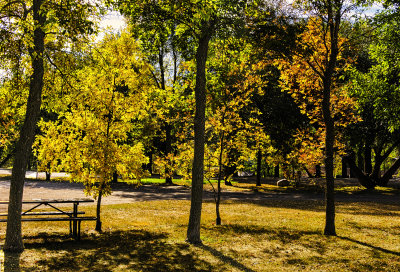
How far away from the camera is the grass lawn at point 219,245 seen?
A: 782 centimetres

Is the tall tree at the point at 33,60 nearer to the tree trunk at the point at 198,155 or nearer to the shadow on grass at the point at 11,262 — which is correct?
the shadow on grass at the point at 11,262

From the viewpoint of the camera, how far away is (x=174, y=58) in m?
37.5

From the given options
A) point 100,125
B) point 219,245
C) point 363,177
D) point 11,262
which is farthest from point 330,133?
point 363,177

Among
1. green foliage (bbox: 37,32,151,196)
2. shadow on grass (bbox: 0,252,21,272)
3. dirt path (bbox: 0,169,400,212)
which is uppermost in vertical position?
green foliage (bbox: 37,32,151,196)

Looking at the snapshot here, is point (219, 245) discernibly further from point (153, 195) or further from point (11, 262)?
point (153, 195)

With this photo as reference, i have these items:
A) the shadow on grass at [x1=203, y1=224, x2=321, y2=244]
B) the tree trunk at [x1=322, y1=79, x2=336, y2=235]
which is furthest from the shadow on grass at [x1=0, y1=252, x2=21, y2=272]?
the tree trunk at [x1=322, y1=79, x2=336, y2=235]

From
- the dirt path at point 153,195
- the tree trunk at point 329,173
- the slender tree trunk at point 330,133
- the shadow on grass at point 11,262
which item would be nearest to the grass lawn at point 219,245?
the shadow on grass at point 11,262

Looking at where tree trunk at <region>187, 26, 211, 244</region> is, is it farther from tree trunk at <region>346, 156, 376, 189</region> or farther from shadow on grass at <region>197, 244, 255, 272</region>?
tree trunk at <region>346, 156, 376, 189</region>

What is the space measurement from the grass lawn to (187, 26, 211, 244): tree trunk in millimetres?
557

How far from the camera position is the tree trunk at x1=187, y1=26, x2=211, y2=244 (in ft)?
33.1

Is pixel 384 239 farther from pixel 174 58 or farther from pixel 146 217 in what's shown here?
pixel 174 58

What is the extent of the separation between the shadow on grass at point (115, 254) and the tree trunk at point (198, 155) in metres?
0.59

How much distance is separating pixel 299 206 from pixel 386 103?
827 centimetres

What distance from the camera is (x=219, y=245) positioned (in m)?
9.78
